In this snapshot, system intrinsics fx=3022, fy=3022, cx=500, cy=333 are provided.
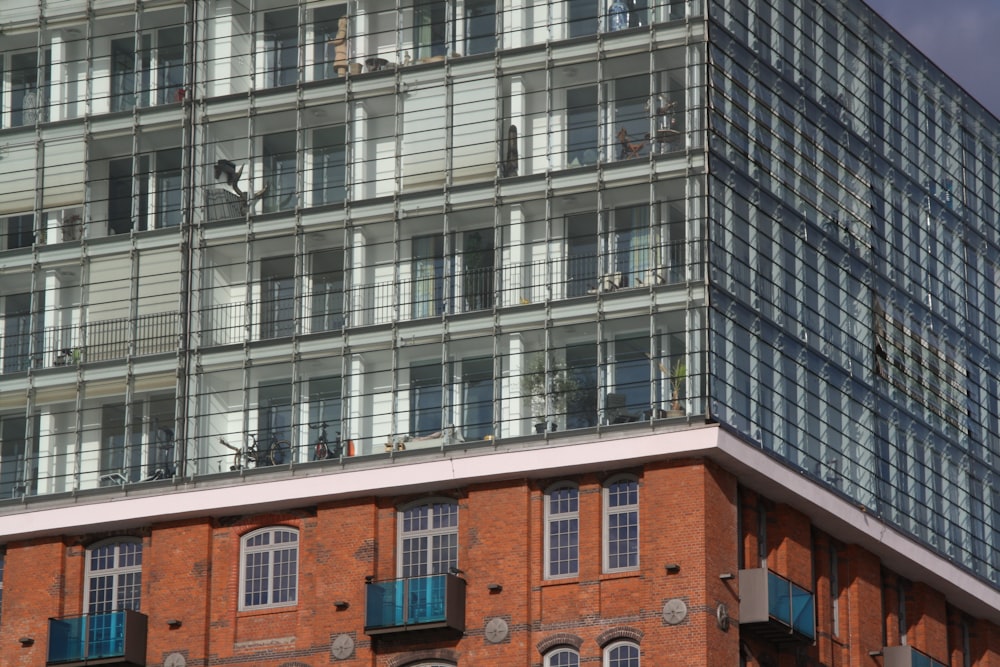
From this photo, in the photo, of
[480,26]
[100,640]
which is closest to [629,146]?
[480,26]

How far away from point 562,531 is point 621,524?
5.76 feet

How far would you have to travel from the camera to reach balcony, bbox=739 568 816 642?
8244cm

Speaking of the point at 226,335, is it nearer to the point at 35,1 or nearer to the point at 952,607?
the point at 35,1

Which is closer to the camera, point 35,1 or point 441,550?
point 441,550

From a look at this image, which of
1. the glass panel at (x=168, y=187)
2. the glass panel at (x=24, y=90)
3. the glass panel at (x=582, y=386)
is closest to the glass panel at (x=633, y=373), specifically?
the glass panel at (x=582, y=386)

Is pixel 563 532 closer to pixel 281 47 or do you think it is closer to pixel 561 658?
pixel 561 658

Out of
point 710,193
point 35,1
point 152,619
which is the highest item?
point 35,1

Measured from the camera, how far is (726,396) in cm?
8400

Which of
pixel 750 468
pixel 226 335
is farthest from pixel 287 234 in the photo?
pixel 750 468

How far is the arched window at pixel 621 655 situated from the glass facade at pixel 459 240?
20.0ft

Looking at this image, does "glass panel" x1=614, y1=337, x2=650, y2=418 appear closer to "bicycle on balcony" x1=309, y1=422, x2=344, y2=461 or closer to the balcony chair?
the balcony chair

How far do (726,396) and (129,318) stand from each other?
743 inches

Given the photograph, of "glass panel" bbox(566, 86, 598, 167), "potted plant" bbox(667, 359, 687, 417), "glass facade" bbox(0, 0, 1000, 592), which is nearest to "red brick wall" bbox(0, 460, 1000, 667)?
"potted plant" bbox(667, 359, 687, 417)

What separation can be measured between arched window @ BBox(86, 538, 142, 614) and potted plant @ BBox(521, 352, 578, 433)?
12.6m
